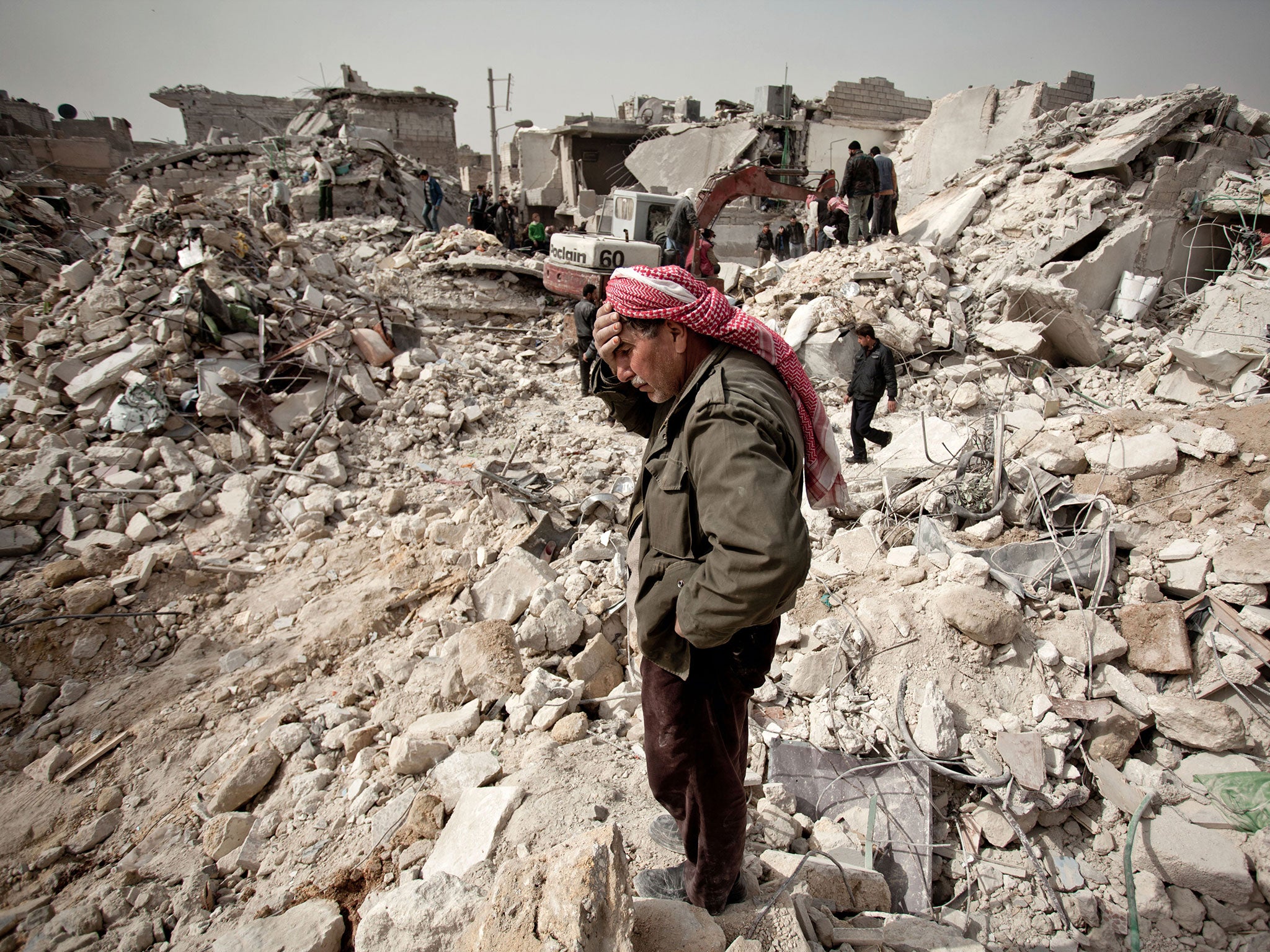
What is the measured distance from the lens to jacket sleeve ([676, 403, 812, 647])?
3.71 feet

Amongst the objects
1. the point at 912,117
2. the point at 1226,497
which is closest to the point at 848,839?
the point at 1226,497

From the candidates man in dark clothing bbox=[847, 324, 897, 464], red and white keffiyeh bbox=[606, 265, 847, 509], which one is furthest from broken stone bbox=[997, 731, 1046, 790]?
man in dark clothing bbox=[847, 324, 897, 464]

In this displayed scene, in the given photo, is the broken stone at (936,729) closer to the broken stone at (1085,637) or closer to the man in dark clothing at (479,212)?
the broken stone at (1085,637)

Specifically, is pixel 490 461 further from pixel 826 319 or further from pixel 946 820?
pixel 946 820

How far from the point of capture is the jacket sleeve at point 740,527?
1130mm

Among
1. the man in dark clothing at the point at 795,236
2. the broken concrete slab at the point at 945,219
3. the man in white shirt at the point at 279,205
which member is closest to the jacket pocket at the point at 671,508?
the broken concrete slab at the point at 945,219

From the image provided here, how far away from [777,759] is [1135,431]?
128 inches

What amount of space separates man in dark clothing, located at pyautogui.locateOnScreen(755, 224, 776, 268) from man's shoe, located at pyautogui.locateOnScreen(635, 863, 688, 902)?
13157 mm

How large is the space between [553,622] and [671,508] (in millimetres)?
1806

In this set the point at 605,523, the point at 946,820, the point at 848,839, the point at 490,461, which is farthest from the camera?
the point at 490,461

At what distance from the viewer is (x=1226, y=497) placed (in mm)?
3209

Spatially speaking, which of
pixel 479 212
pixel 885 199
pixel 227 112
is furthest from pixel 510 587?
pixel 227 112

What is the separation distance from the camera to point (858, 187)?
8.27 meters

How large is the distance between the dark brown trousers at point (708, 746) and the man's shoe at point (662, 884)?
77 mm
